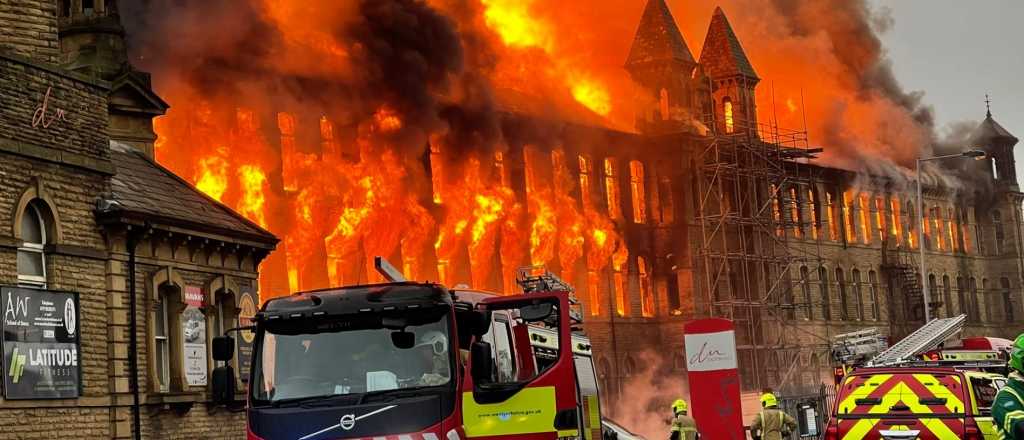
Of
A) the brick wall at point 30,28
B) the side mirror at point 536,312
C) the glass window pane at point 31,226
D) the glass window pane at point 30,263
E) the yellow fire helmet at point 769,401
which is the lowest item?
the yellow fire helmet at point 769,401

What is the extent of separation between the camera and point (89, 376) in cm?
2305

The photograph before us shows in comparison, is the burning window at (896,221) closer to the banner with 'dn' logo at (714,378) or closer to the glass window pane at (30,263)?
the banner with 'dn' logo at (714,378)

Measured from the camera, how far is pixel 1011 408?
10359 mm

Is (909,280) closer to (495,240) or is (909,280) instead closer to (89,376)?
(495,240)

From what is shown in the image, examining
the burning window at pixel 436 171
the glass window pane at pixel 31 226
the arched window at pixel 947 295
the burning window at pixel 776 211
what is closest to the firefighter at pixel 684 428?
the glass window pane at pixel 31 226

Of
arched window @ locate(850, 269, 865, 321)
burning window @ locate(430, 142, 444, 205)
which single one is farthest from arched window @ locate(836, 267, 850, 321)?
burning window @ locate(430, 142, 444, 205)

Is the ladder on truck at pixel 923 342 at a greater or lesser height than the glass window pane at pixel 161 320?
lesser

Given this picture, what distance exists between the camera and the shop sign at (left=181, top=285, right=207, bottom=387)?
2609 cm

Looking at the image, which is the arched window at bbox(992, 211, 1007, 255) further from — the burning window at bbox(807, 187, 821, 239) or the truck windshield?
the truck windshield

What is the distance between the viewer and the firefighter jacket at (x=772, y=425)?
21.1 m

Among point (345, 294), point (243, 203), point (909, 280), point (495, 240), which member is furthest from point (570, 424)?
point (909, 280)

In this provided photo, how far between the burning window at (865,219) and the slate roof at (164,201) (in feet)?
154

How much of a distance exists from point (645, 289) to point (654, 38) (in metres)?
10.6

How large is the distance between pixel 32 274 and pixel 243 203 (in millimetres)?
15985
